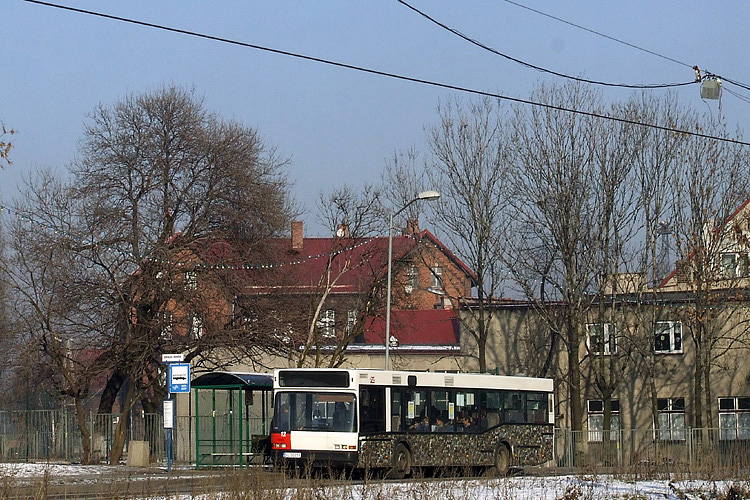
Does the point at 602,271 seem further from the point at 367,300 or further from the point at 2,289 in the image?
the point at 2,289

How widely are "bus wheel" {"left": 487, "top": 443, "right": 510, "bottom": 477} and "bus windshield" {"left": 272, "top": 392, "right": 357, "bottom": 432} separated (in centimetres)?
512

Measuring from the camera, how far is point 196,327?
39.5 m

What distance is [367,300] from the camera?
44.5 meters

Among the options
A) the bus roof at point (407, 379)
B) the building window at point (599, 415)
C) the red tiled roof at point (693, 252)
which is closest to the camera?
the bus roof at point (407, 379)

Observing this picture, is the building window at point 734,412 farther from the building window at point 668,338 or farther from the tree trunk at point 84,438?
the tree trunk at point 84,438

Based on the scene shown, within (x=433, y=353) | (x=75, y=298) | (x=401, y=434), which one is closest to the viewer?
(x=401, y=434)

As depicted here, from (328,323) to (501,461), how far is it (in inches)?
638

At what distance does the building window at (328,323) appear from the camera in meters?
43.3

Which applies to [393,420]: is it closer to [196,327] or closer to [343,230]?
[196,327]

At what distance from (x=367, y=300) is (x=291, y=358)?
4393mm

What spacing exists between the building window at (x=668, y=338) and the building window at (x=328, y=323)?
13.2m

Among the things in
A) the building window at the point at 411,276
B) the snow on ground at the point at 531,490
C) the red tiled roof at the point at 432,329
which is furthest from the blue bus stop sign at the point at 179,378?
the red tiled roof at the point at 432,329

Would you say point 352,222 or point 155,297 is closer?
point 155,297

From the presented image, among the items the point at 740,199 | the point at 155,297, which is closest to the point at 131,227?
the point at 155,297
